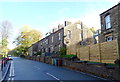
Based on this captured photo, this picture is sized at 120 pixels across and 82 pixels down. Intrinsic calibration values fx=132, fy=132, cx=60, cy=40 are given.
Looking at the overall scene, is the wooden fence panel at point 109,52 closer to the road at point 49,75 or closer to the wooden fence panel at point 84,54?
the road at point 49,75

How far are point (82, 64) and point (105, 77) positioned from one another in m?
4.29

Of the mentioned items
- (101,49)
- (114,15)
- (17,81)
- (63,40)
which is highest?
(114,15)

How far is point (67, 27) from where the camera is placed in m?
30.3

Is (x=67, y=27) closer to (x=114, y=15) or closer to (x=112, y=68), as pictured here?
(x=114, y=15)

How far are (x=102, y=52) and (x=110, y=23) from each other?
22.1 ft

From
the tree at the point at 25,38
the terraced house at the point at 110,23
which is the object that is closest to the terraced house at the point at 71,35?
the terraced house at the point at 110,23

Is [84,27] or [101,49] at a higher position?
[84,27]

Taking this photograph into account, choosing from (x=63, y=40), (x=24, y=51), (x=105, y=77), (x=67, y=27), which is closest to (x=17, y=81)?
(x=105, y=77)

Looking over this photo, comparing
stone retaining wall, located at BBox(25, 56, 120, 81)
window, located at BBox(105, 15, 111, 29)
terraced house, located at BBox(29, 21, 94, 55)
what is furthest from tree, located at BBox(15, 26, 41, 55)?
stone retaining wall, located at BBox(25, 56, 120, 81)

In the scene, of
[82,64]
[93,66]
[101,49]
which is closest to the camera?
[93,66]

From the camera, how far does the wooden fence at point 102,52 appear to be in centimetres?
1194

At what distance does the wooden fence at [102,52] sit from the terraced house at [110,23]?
13.4 ft

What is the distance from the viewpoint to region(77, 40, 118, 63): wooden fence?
470 inches

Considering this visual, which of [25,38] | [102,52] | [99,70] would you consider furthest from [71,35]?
[25,38]
